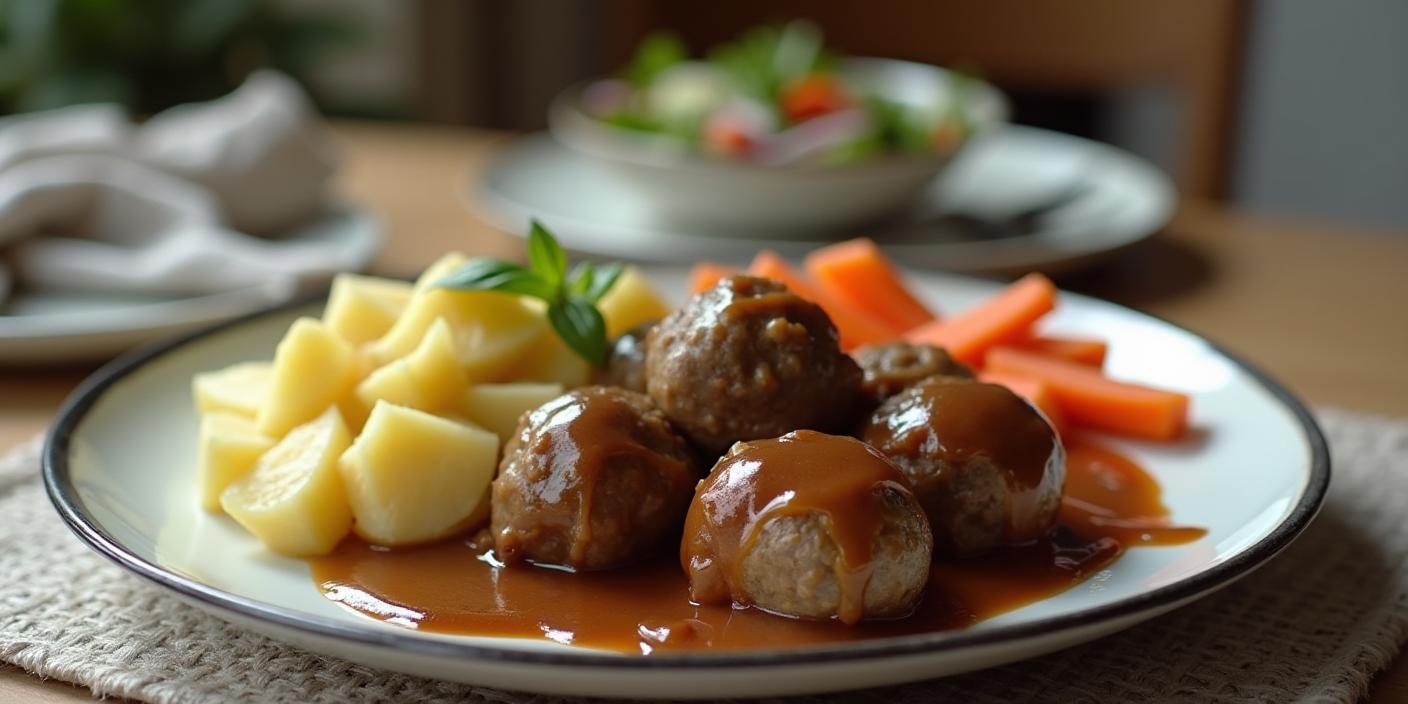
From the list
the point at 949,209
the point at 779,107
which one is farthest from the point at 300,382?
the point at 949,209

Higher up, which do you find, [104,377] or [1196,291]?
[104,377]

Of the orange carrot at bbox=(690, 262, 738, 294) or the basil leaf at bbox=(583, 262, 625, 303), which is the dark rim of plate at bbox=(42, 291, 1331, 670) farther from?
the orange carrot at bbox=(690, 262, 738, 294)

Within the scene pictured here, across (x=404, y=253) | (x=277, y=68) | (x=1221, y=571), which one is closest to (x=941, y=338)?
(x=1221, y=571)

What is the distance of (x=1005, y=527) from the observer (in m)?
1.96

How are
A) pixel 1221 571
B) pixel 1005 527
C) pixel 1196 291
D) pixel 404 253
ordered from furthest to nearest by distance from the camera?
pixel 404 253, pixel 1196 291, pixel 1005 527, pixel 1221 571

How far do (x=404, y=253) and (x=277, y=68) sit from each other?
4.16 m

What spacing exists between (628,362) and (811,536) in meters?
0.64

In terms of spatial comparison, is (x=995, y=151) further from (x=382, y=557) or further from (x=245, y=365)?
(x=382, y=557)

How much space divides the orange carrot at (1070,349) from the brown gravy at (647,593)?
0.57 meters

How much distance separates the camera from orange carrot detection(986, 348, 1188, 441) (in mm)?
2393

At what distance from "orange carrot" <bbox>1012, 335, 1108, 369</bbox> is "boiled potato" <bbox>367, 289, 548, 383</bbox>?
0.94m

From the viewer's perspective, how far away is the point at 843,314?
9.08ft

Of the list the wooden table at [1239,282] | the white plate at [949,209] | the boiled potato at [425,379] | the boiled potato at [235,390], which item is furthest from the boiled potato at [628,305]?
the wooden table at [1239,282]

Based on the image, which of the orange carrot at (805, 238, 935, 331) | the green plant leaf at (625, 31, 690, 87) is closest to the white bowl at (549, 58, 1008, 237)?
the green plant leaf at (625, 31, 690, 87)
